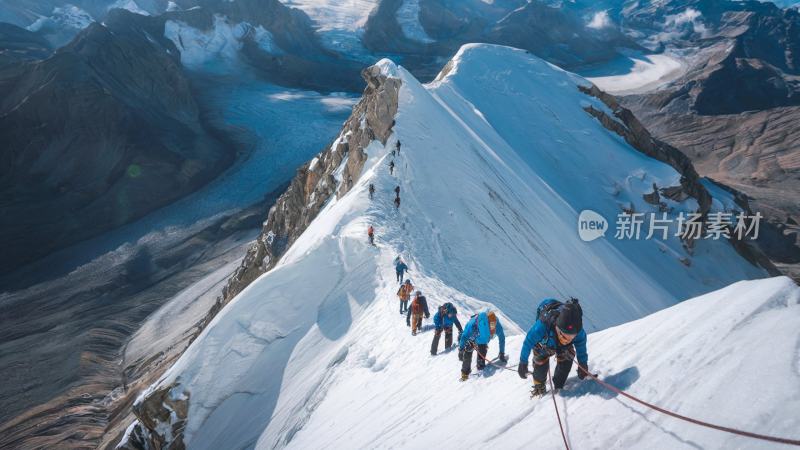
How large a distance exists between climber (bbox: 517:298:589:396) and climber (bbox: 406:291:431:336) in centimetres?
429

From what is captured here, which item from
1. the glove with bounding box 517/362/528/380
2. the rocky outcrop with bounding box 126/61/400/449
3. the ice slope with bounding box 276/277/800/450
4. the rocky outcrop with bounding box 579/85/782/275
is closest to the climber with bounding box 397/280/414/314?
the ice slope with bounding box 276/277/800/450

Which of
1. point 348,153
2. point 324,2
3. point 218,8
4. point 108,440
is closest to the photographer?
point 108,440

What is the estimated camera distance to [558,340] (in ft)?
20.4

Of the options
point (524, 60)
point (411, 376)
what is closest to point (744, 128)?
point (524, 60)

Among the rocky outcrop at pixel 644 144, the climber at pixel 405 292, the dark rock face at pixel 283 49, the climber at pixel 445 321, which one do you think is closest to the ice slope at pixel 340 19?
the dark rock face at pixel 283 49

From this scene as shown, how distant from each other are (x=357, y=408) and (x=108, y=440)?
69.4 feet

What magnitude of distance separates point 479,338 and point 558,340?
2.31 meters

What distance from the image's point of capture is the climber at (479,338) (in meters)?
8.34

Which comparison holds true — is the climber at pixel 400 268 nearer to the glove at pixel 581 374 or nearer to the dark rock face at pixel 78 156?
the glove at pixel 581 374

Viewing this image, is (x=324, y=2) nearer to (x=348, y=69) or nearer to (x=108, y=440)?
(x=348, y=69)

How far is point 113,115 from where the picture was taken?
64.9 meters

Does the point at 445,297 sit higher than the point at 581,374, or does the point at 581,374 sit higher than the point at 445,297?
the point at 581,374

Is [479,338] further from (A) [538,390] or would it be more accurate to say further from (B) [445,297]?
A: (B) [445,297]

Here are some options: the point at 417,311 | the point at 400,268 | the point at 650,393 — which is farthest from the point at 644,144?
the point at 650,393
